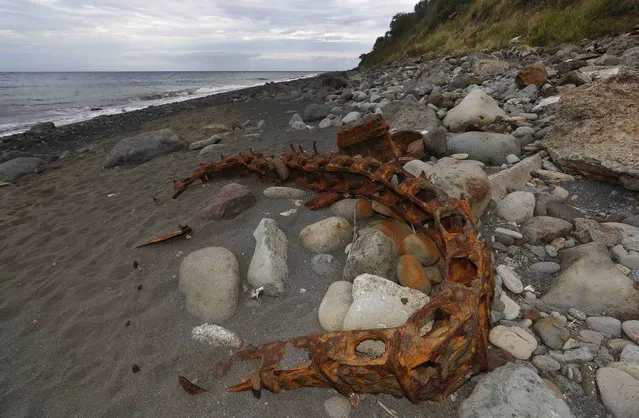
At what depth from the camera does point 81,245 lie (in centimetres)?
386

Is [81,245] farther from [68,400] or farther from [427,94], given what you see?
[427,94]

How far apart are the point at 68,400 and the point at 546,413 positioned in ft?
8.38

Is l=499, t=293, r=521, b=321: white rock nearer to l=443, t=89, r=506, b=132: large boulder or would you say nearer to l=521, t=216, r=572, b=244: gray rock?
l=521, t=216, r=572, b=244: gray rock

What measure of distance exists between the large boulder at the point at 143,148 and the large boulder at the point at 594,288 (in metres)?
7.18

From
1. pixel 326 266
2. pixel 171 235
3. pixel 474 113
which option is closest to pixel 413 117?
pixel 474 113

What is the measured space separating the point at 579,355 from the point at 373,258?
3.85 ft

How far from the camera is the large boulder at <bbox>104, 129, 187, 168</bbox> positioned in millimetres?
7125

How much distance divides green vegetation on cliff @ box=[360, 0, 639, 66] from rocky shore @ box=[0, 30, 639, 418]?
841 centimetres

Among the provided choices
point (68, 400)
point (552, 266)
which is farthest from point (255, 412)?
point (552, 266)

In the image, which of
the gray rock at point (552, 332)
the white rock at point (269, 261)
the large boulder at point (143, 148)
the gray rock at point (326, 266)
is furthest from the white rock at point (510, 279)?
the large boulder at point (143, 148)

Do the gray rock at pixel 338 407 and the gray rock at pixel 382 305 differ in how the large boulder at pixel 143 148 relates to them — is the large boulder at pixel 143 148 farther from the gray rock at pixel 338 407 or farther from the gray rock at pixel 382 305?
the gray rock at pixel 338 407

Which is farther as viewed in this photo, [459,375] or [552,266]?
[552,266]

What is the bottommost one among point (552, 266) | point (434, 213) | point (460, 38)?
point (552, 266)

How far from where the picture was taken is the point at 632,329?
5.80 feet
